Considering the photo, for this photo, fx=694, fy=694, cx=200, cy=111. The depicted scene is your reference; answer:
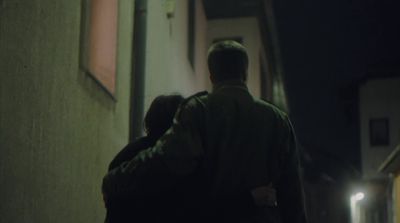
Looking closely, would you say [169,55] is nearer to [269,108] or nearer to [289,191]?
[269,108]

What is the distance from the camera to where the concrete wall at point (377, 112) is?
Result: 31938 mm

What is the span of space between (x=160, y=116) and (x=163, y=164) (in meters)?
0.46

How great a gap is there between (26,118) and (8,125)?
0.98 ft

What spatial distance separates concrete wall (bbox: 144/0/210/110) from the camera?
29.1 feet

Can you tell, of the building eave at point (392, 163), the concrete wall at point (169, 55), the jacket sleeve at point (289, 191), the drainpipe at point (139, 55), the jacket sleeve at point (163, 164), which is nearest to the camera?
the jacket sleeve at point (163, 164)

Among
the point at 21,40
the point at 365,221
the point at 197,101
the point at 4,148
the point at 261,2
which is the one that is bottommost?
the point at 365,221

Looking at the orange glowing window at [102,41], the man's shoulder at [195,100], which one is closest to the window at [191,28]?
the orange glowing window at [102,41]

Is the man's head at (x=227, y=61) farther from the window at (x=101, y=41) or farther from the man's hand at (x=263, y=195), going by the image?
the window at (x=101, y=41)

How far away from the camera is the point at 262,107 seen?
12.1 feet

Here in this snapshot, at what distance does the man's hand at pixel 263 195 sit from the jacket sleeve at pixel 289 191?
14 cm

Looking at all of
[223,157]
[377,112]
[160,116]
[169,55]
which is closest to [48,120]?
[160,116]

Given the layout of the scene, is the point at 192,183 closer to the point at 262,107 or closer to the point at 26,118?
the point at 262,107

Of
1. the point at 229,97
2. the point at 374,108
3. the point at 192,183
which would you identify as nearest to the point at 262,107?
the point at 229,97

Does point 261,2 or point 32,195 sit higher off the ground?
point 261,2
